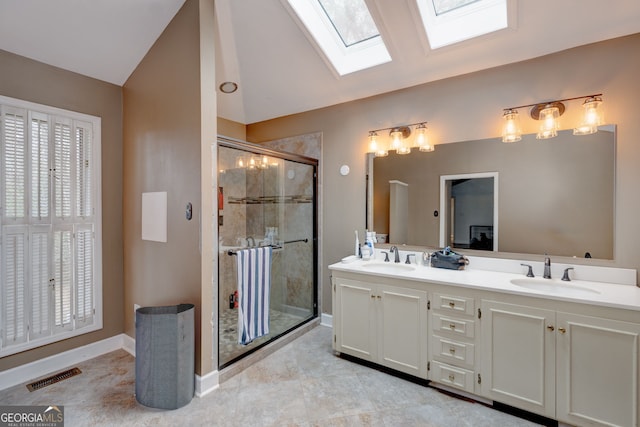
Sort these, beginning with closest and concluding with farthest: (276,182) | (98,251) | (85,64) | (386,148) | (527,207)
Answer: (527,207) < (85,64) < (98,251) < (386,148) < (276,182)

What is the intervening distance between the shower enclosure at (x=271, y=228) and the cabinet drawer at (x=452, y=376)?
4.81ft

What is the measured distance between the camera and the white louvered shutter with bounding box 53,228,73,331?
246 cm

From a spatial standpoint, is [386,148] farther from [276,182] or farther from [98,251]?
[98,251]

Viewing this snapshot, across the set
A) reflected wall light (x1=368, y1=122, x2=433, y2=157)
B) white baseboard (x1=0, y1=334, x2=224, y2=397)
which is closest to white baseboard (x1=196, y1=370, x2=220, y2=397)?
white baseboard (x1=0, y1=334, x2=224, y2=397)

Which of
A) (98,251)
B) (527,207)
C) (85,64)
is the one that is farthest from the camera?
(98,251)

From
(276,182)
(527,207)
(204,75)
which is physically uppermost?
(204,75)

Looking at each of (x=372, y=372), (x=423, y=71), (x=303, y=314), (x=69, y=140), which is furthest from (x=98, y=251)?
(x=423, y=71)

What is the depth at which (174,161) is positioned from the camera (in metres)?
2.31

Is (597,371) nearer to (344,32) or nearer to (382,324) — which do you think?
(382,324)

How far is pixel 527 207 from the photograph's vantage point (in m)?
2.29

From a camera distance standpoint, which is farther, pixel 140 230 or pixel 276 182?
pixel 276 182

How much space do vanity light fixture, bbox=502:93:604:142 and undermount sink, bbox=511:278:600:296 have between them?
108 cm

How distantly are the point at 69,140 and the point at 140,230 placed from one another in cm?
96

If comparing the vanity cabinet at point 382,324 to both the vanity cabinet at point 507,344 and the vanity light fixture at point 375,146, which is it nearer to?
the vanity cabinet at point 507,344
